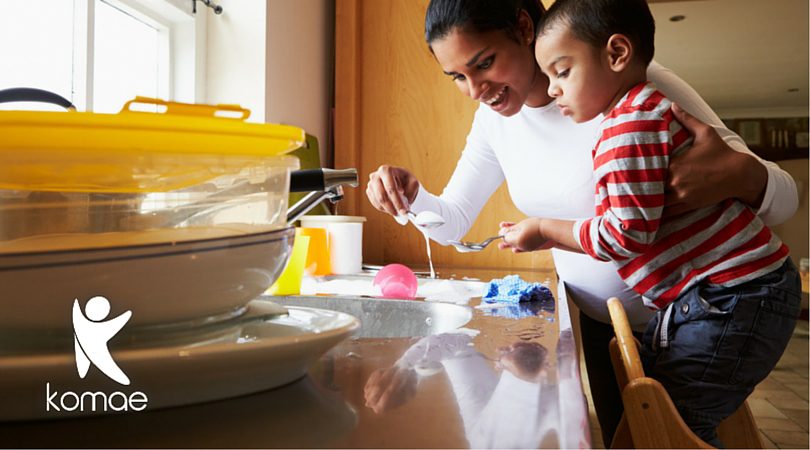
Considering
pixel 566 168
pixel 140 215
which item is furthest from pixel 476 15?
pixel 140 215

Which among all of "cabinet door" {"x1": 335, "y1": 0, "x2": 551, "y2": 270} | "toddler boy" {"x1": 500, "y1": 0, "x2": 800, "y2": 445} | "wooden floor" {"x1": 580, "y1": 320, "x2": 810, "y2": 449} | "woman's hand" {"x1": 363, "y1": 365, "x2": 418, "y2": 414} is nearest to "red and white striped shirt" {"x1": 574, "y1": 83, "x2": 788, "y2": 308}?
"toddler boy" {"x1": 500, "y1": 0, "x2": 800, "y2": 445}

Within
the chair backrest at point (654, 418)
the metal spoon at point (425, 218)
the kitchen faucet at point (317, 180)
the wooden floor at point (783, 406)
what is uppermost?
the kitchen faucet at point (317, 180)

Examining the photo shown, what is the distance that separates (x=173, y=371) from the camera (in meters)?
0.37

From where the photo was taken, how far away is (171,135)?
1.37 feet

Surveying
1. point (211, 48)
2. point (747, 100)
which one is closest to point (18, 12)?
point (211, 48)

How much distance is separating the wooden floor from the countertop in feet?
5.69

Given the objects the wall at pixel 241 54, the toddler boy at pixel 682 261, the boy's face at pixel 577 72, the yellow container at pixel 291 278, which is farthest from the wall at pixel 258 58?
the toddler boy at pixel 682 261

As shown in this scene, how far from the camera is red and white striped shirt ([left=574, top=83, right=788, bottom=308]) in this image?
3.09 feet

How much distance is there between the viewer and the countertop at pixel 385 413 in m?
0.35

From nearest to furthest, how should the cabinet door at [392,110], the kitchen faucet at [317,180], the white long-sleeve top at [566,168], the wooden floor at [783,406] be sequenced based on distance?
the kitchen faucet at [317,180]
the white long-sleeve top at [566,168]
the cabinet door at [392,110]
the wooden floor at [783,406]

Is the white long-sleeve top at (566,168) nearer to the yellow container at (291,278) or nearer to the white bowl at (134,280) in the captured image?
the yellow container at (291,278)

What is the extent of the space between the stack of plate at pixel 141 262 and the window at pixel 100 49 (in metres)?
0.75

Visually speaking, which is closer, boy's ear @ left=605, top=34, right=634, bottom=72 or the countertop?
the countertop

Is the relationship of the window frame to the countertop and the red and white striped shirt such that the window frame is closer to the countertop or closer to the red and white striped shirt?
the red and white striped shirt
